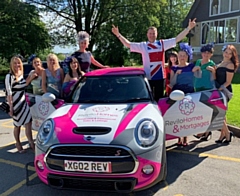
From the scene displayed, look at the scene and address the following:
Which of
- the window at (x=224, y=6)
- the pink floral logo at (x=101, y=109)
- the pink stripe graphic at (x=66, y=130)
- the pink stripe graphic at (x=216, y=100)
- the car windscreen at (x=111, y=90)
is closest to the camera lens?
the pink stripe graphic at (x=66, y=130)

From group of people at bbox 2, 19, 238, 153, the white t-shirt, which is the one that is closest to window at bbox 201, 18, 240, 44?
group of people at bbox 2, 19, 238, 153

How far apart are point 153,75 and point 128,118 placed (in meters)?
2.15

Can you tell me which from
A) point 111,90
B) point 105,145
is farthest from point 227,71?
point 105,145

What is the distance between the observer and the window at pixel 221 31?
21188 mm

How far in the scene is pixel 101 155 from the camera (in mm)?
2826

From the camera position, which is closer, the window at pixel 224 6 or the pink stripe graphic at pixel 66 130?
the pink stripe graphic at pixel 66 130

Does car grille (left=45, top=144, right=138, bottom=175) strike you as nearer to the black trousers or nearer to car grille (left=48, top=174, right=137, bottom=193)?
car grille (left=48, top=174, right=137, bottom=193)

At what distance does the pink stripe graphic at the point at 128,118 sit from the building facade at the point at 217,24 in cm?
1824

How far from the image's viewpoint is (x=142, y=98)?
3.82 meters

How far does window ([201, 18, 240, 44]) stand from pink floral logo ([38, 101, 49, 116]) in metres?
19.6

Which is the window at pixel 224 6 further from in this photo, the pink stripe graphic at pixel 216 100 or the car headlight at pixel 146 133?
the car headlight at pixel 146 133

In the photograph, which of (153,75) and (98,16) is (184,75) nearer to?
(153,75)

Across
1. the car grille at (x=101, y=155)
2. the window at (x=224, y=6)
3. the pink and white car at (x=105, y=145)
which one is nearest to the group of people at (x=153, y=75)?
the pink and white car at (x=105, y=145)

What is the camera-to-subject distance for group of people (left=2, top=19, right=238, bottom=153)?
4652 millimetres
